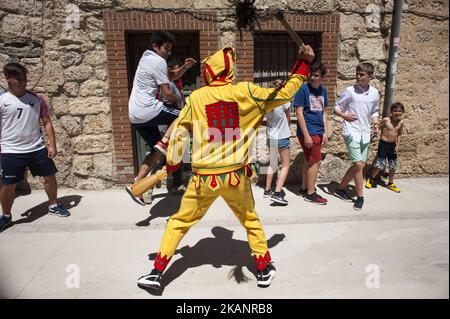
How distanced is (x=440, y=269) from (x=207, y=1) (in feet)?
13.7

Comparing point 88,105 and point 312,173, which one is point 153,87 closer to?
point 88,105

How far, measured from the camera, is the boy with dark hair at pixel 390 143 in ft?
15.8

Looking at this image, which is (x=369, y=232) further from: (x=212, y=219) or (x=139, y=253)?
(x=139, y=253)

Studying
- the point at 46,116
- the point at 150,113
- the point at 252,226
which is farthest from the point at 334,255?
the point at 46,116

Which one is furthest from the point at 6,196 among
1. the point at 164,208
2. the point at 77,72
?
the point at 77,72

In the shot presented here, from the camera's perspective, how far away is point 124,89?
4.68 m

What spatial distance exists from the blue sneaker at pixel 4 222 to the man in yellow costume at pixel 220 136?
7.11 feet

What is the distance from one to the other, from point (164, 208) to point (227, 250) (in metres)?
1.35

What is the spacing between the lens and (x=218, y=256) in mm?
3061

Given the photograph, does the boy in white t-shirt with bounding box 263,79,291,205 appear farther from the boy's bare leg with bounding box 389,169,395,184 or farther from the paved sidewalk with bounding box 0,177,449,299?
the boy's bare leg with bounding box 389,169,395,184

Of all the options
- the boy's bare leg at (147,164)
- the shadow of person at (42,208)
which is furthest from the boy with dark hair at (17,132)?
the boy's bare leg at (147,164)

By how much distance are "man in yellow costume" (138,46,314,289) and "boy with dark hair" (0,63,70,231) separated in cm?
212

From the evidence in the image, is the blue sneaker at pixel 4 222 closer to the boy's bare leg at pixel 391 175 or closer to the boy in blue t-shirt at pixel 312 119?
the boy in blue t-shirt at pixel 312 119

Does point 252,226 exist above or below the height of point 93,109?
below
